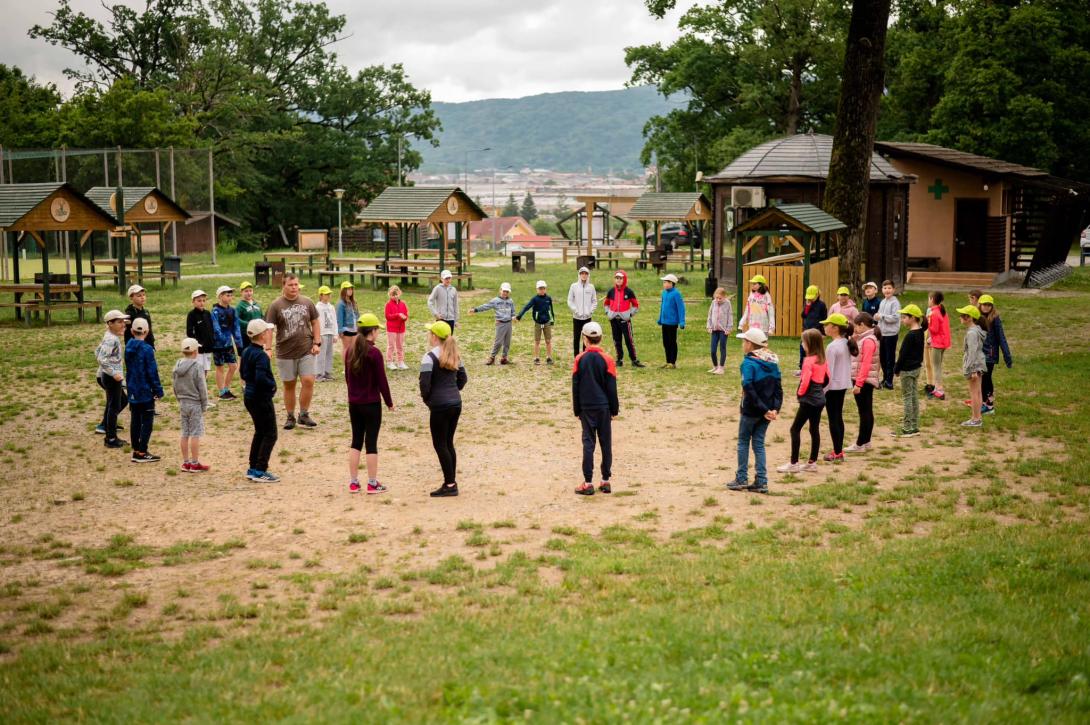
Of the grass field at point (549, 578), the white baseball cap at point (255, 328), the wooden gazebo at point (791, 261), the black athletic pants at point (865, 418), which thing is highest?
the wooden gazebo at point (791, 261)

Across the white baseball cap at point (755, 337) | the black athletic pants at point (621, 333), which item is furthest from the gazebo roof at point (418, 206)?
the white baseball cap at point (755, 337)

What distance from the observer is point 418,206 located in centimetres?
3688

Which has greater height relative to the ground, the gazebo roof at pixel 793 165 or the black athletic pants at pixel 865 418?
the gazebo roof at pixel 793 165

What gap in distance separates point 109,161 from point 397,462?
35.4 meters

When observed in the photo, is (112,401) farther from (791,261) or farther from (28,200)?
(28,200)

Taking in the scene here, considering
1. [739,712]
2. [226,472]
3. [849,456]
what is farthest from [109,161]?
[739,712]

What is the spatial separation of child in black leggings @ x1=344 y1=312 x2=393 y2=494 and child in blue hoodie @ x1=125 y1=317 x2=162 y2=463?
9.35 ft

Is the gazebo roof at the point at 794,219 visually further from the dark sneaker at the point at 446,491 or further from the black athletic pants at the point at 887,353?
the dark sneaker at the point at 446,491

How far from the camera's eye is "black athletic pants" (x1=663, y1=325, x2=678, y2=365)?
20.4 metres

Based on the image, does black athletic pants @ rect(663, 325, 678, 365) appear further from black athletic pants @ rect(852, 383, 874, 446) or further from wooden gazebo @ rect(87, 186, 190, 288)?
wooden gazebo @ rect(87, 186, 190, 288)

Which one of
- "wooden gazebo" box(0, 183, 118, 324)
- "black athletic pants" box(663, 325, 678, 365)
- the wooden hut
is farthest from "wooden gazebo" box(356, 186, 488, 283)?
"black athletic pants" box(663, 325, 678, 365)

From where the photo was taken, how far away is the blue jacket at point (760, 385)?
11828 millimetres

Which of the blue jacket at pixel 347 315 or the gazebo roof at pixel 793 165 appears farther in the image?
the gazebo roof at pixel 793 165

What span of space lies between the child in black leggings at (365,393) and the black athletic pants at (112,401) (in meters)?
3.94
